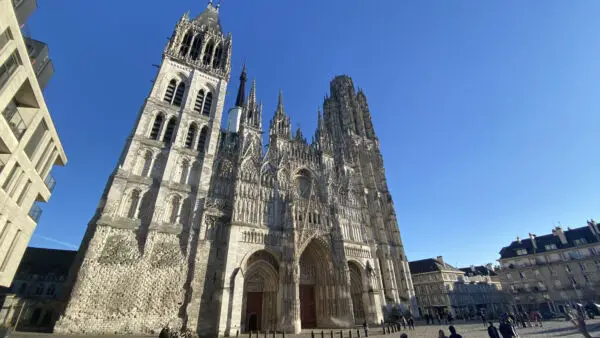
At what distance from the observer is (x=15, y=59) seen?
377 inches

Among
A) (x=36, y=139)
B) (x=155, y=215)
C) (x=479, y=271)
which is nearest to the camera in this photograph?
(x=36, y=139)

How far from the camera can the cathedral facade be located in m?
16.1

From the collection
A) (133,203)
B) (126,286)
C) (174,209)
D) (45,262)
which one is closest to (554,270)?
(174,209)

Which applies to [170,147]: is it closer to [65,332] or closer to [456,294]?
[65,332]

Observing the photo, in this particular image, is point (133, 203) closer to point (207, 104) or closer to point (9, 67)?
point (9, 67)

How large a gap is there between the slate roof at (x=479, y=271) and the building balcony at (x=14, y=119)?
231 ft

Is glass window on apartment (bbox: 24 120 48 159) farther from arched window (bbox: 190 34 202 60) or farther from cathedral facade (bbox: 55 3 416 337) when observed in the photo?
arched window (bbox: 190 34 202 60)

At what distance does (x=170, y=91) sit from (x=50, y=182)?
13.6 metres

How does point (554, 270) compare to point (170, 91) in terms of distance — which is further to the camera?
point (554, 270)

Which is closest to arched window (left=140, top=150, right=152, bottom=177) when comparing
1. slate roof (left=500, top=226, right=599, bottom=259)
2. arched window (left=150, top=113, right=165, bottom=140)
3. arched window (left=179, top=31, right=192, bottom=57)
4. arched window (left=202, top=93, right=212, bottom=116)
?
arched window (left=150, top=113, right=165, bottom=140)

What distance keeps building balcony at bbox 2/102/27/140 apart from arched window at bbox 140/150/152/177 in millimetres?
9192

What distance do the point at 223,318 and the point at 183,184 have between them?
10777 millimetres

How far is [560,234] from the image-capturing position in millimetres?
39688

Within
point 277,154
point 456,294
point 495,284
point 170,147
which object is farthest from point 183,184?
point 495,284
